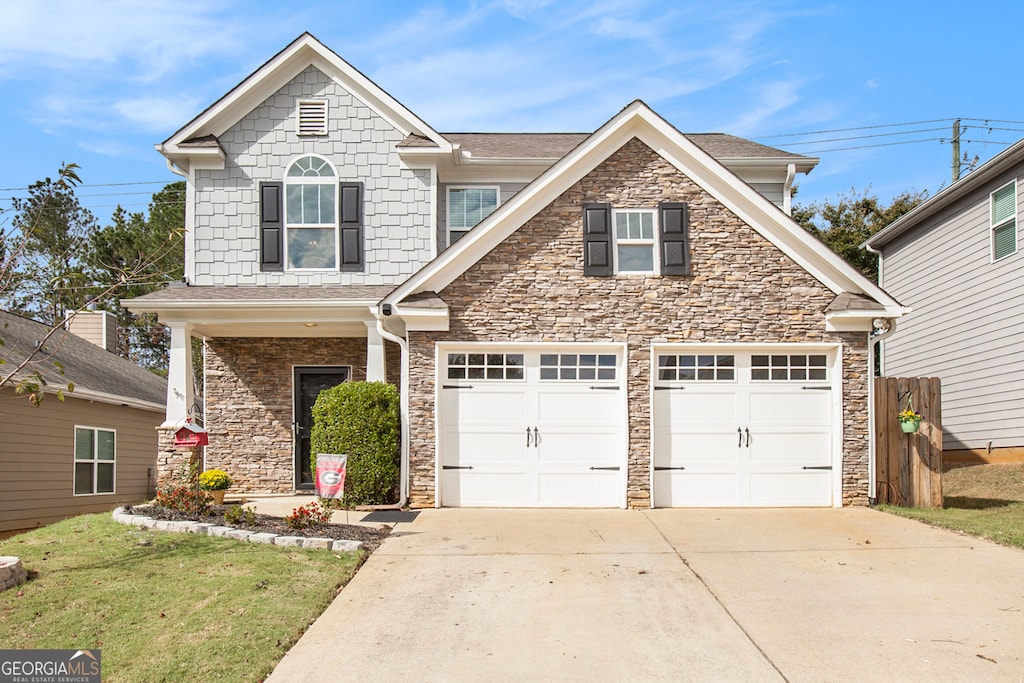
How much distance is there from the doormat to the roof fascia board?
607cm

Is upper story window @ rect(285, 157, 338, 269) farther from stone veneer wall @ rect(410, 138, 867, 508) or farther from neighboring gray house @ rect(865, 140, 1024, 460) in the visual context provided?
neighboring gray house @ rect(865, 140, 1024, 460)

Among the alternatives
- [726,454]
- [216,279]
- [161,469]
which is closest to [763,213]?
[726,454]

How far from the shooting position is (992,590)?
24.6ft

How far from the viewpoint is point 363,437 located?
11867 mm

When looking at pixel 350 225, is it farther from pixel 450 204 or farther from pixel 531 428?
pixel 531 428

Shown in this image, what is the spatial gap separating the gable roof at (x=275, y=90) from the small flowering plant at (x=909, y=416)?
7.99 m

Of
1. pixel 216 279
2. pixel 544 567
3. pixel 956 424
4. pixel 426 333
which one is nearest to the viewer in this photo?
pixel 544 567

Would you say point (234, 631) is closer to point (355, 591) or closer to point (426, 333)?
point (355, 591)

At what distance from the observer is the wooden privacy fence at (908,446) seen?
12023 millimetres

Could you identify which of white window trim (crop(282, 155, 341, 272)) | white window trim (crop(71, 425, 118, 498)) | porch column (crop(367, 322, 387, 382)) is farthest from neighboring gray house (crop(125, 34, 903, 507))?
white window trim (crop(71, 425, 118, 498))

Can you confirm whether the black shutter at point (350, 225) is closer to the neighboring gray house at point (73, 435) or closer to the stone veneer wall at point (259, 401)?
the stone veneer wall at point (259, 401)

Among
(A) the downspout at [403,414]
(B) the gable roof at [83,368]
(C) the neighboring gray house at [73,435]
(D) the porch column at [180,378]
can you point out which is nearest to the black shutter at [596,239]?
(A) the downspout at [403,414]

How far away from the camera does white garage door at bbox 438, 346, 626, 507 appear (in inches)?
479

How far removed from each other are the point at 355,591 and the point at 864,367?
8063 mm
